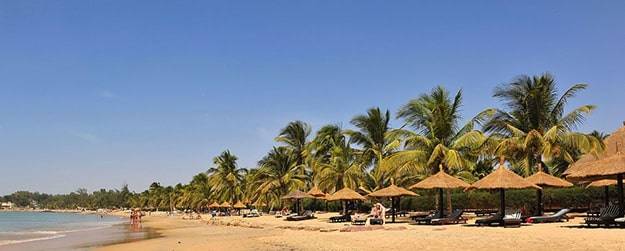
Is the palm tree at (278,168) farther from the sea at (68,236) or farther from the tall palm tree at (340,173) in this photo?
the sea at (68,236)

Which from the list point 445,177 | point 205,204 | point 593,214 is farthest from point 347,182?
point 205,204

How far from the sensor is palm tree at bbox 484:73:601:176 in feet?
76.1

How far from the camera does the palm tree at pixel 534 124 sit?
2320 centimetres

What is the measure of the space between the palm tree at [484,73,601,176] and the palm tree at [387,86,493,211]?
1.02 metres

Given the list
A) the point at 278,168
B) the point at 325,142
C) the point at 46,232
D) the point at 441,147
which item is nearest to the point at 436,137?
the point at 441,147

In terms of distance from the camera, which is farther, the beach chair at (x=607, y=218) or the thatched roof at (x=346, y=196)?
the thatched roof at (x=346, y=196)

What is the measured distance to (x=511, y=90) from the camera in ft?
80.6

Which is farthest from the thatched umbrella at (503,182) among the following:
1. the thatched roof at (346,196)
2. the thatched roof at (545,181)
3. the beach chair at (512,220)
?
the thatched roof at (346,196)

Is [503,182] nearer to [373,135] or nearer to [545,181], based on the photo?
[545,181]

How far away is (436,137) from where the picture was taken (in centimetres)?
2536

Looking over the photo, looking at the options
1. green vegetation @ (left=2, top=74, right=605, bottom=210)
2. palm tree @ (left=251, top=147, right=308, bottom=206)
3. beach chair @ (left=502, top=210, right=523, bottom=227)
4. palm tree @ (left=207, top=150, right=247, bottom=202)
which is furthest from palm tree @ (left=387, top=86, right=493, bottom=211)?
palm tree @ (left=207, top=150, right=247, bottom=202)

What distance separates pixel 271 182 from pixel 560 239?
103ft

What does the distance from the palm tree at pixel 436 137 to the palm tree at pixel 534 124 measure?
3.34 feet

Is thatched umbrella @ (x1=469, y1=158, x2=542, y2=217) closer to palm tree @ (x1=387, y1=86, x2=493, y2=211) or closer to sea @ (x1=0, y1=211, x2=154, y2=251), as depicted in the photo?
palm tree @ (x1=387, y1=86, x2=493, y2=211)
